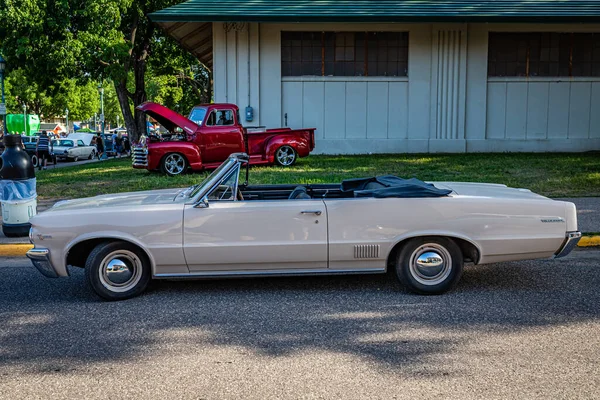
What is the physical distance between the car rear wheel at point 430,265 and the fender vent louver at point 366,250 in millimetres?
239

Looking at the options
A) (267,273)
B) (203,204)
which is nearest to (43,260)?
(203,204)

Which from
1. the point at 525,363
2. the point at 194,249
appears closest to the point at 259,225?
the point at 194,249

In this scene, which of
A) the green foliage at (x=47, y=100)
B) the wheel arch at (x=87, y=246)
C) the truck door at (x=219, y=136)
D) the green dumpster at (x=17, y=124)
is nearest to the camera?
the wheel arch at (x=87, y=246)

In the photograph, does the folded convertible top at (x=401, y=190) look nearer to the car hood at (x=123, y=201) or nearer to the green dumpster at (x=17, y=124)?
the car hood at (x=123, y=201)

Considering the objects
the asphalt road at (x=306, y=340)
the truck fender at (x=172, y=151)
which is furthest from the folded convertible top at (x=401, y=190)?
the truck fender at (x=172, y=151)

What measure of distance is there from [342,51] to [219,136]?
7.23 meters

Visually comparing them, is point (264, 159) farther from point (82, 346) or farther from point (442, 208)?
point (82, 346)

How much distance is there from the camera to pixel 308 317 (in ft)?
17.8

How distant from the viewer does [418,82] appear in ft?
70.1

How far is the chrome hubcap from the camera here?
16673 mm

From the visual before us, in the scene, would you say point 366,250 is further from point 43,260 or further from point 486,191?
point 43,260

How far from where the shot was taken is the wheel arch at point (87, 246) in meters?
5.78

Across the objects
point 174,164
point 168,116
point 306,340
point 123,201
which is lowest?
point 306,340

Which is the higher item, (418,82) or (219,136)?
(418,82)
